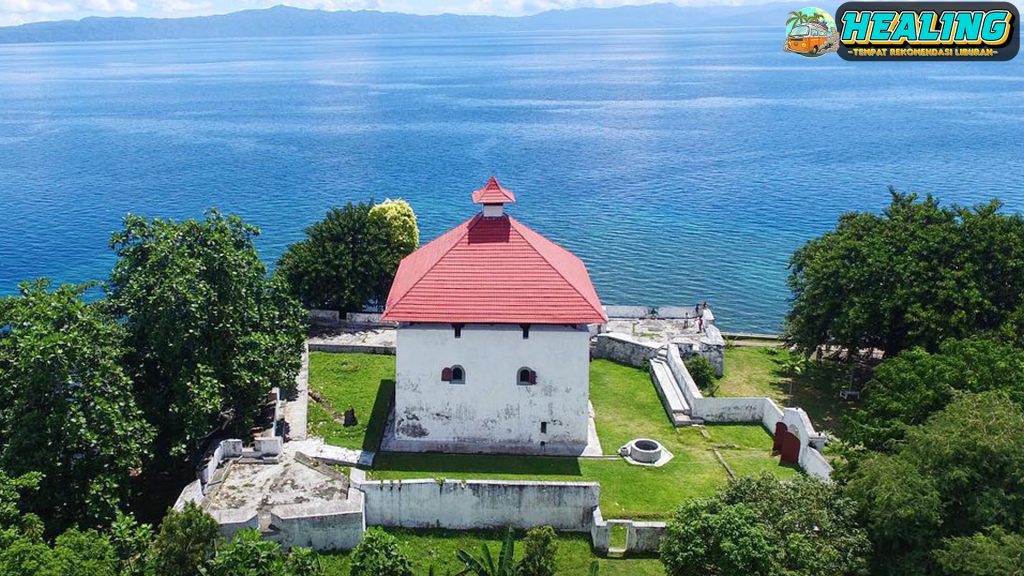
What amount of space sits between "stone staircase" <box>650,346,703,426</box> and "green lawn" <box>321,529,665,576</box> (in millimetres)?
9973

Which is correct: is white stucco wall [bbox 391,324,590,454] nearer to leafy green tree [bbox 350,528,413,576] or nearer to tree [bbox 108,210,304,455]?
tree [bbox 108,210,304,455]

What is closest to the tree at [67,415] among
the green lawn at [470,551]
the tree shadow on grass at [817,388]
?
the green lawn at [470,551]

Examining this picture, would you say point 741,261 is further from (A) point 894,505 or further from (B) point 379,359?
(A) point 894,505

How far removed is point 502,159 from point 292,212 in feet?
111

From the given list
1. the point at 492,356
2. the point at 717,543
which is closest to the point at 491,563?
the point at 717,543

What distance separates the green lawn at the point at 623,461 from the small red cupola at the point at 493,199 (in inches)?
406

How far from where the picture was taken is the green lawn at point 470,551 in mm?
26172

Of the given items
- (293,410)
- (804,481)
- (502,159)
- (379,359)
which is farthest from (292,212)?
(804,481)

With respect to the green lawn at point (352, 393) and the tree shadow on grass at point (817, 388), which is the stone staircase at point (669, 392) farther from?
the green lawn at point (352, 393)

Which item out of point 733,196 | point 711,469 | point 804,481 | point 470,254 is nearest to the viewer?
point 804,481

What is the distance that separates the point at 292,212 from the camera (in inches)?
3199

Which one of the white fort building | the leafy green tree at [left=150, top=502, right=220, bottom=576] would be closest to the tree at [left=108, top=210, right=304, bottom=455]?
the white fort building

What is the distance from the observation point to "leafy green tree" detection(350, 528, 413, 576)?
909 inches

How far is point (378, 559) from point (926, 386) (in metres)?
19.3
